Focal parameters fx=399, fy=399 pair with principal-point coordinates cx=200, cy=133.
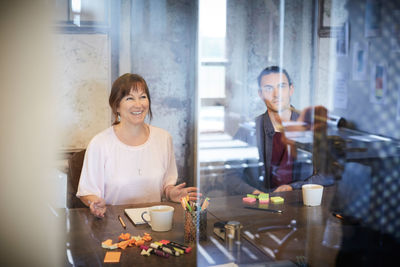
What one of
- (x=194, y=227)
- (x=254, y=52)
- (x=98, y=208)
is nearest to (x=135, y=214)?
(x=98, y=208)

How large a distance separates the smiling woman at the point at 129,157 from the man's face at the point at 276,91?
0.47 m

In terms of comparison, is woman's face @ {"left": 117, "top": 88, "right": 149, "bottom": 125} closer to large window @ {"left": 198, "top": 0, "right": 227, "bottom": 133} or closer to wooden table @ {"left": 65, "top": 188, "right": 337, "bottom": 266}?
wooden table @ {"left": 65, "top": 188, "right": 337, "bottom": 266}

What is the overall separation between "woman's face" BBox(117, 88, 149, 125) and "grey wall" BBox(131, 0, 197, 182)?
1.52 ft

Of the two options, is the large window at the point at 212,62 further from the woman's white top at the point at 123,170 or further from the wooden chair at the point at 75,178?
the wooden chair at the point at 75,178

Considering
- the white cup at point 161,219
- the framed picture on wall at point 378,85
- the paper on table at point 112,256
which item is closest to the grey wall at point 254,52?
the framed picture on wall at point 378,85

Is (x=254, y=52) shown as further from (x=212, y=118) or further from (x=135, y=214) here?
(x=135, y=214)

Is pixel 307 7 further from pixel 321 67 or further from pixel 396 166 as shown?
pixel 396 166

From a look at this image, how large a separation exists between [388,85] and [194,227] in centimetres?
45

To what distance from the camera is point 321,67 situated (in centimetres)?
126

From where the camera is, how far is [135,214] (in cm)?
94

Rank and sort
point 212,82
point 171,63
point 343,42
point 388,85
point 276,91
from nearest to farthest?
point 388,85 → point 343,42 → point 276,91 → point 171,63 → point 212,82

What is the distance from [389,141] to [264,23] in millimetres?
1245

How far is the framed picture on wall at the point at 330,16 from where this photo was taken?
1.10 meters

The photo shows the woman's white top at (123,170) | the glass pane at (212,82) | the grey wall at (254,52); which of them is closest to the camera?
the woman's white top at (123,170)
